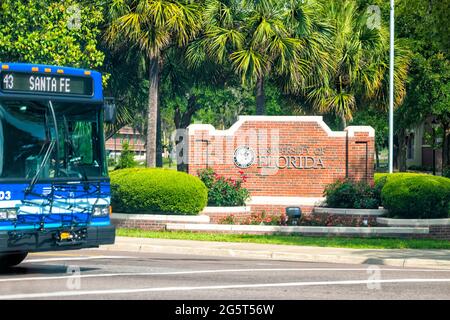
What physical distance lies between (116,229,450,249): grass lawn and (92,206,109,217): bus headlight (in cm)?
867

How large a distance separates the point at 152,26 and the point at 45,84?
1788 cm

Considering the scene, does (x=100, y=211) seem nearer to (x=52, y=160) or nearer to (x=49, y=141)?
(x=52, y=160)

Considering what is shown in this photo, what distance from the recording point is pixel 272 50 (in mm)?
34406

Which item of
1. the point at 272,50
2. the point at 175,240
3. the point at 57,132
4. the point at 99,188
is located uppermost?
the point at 272,50

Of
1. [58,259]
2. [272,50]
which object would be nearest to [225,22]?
[272,50]

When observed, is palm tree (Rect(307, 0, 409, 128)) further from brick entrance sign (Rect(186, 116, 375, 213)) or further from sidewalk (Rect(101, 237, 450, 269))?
sidewalk (Rect(101, 237, 450, 269))

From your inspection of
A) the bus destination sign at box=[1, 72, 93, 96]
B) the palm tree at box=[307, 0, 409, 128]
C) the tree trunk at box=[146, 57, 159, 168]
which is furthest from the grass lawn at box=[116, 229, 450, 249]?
the palm tree at box=[307, 0, 409, 128]

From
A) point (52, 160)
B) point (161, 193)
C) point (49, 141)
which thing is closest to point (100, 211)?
point (52, 160)

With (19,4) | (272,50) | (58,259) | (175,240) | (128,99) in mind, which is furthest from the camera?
(128,99)

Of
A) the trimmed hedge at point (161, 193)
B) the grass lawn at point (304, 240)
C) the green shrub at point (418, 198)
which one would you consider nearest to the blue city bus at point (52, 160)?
the grass lawn at point (304, 240)

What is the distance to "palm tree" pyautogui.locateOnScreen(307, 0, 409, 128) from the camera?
37375 mm

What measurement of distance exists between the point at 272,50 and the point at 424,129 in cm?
4545
